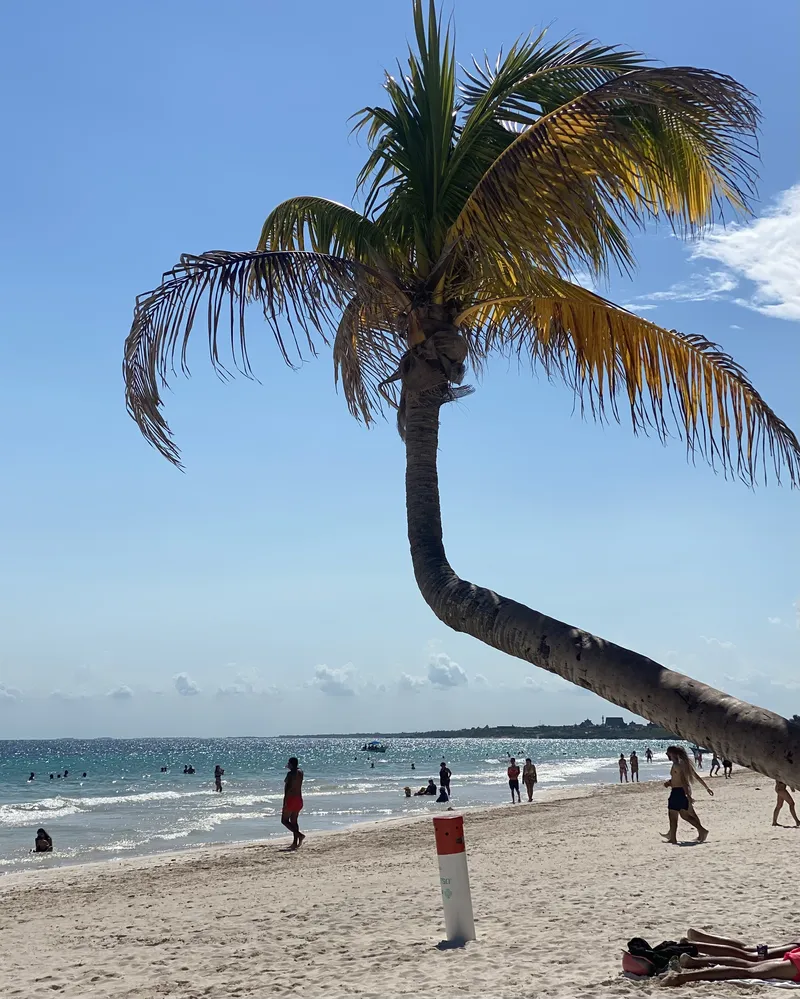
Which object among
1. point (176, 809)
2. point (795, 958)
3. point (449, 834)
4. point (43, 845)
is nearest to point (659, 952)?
point (795, 958)

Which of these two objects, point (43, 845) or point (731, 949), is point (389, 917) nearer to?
point (731, 949)

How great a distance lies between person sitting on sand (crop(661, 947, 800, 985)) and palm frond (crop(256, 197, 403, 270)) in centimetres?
491

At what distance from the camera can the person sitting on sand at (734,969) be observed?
20.2ft

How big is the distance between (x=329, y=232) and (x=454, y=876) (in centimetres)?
524

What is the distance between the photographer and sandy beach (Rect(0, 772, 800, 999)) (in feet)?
23.5

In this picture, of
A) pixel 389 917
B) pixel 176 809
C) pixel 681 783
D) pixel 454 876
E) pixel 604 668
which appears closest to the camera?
pixel 604 668

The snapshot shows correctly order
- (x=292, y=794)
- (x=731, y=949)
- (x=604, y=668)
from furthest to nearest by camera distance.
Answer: (x=292, y=794)
(x=731, y=949)
(x=604, y=668)

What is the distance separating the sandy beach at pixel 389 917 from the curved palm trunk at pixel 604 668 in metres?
3.70

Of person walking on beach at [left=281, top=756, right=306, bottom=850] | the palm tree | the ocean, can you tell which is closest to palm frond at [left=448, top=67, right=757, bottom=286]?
the palm tree

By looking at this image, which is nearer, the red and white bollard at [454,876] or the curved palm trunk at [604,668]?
the curved palm trunk at [604,668]

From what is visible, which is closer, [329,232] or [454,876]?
[329,232]

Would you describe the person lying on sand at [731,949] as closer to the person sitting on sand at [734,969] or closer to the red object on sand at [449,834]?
the person sitting on sand at [734,969]

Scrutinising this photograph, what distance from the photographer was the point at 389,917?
959 cm

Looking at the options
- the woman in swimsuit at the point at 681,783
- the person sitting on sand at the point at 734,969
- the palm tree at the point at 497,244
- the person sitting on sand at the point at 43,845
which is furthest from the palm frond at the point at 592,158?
the person sitting on sand at the point at 43,845
